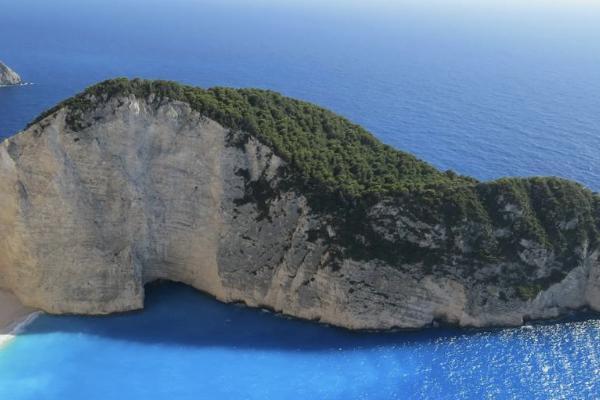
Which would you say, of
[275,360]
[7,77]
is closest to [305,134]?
[275,360]

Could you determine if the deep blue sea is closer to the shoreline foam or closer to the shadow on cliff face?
the shadow on cliff face

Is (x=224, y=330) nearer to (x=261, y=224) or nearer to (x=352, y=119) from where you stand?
(x=261, y=224)

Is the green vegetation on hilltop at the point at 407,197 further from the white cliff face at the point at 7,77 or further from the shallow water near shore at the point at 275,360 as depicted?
the white cliff face at the point at 7,77

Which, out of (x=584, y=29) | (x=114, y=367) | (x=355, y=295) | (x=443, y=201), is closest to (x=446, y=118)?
(x=443, y=201)

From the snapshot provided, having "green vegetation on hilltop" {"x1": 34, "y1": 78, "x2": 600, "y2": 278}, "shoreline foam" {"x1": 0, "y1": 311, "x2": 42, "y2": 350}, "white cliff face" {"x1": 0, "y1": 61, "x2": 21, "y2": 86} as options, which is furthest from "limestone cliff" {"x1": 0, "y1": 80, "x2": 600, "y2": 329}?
"white cliff face" {"x1": 0, "y1": 61, "x2": 21, "y2": 86}

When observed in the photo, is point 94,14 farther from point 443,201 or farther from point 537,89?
point 443,201

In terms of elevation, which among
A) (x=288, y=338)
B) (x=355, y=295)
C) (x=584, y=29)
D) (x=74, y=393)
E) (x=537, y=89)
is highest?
(x=584, y=29)

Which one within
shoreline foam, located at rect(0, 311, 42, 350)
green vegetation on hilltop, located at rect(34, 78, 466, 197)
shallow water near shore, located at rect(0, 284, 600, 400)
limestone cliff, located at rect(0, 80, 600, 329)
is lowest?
shoreline foam, located at rect(0, 311, 42, 350)
